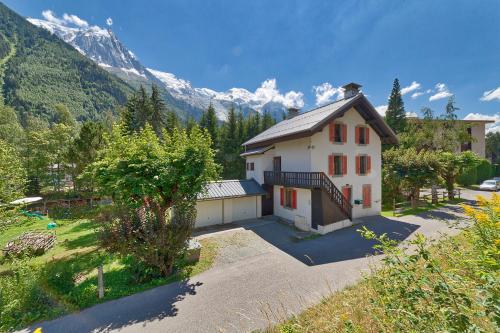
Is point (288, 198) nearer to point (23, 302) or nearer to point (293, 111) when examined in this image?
point (293, 111)

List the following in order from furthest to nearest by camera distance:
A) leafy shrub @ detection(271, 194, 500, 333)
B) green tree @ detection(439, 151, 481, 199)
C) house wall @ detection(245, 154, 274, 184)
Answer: green tree @ detection(439, 151, 481, 199), house wall @ detection(245, 154, 274, 184), leafy shrub @ detection(271, 194, 500, 333)

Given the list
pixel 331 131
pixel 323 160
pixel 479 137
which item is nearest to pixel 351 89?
pixel 331 131

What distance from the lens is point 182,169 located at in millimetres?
9180

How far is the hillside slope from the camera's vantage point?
11621cm

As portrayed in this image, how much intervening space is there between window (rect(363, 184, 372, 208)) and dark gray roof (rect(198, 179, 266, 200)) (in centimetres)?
868

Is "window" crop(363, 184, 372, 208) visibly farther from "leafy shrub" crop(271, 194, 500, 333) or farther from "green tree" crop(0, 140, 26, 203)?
"green tree" crop(0, 140, 26, 203)

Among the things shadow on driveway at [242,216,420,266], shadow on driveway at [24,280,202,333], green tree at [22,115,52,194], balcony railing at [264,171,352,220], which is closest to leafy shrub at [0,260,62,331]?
shadow on driveway at [24,280,202,333]

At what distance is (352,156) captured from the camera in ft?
57.5

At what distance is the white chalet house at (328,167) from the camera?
14.9 m

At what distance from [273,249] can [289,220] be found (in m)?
6.00

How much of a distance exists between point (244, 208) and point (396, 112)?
44133 millimetres

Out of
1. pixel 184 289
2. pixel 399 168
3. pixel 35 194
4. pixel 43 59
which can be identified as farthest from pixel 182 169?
pixel 43 59

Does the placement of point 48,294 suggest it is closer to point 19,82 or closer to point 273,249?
point 273,249

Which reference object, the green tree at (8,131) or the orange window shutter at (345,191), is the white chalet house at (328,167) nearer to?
the orange window shutter at (345,191)
